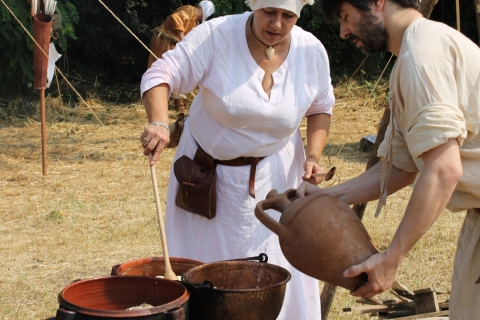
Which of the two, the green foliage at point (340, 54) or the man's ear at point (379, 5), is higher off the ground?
the man's ear at point (379, 5)

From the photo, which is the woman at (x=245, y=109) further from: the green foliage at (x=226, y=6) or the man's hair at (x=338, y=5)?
the green foliage at (x=226, y=6)

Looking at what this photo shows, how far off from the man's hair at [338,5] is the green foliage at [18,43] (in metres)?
8.46

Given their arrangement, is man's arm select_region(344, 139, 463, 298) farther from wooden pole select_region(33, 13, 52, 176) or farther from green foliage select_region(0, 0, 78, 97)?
green foliage select_region(0, 0, 78, 97)

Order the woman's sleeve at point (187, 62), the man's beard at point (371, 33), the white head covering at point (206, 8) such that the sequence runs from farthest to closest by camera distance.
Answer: the white head covering at point (206, 8) < the woman's sleeve at point (187, 62) < the man's beard at point (371, 33)

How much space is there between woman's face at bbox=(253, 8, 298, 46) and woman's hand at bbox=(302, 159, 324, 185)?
Result: 0.57 metres

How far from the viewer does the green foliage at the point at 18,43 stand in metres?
10.3

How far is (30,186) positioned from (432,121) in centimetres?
586

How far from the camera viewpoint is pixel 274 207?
2.33 m

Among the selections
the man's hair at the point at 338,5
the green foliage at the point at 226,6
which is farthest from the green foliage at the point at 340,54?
the man's hair at the point at 338,5

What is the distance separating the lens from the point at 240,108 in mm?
2883

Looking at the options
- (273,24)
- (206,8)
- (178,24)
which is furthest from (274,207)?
(206,8)

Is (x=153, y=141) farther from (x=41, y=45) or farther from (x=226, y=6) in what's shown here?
(x=226, y=6)

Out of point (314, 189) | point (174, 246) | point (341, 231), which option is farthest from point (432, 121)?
point (174, 246)

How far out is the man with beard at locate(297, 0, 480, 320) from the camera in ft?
6.49
